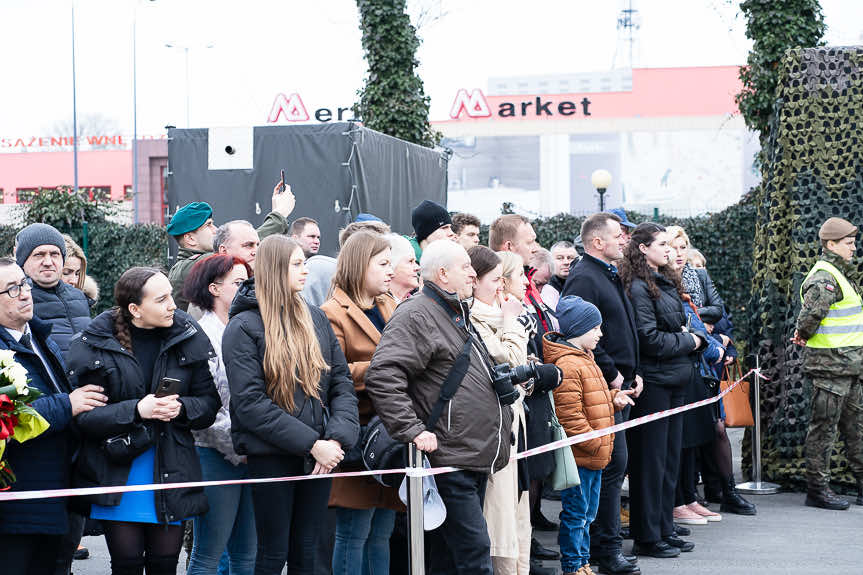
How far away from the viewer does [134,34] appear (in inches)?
1613

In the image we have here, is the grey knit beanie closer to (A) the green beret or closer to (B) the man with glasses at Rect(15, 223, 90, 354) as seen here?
(B) the man with glasses at Rect(15, 223, 90, 354)

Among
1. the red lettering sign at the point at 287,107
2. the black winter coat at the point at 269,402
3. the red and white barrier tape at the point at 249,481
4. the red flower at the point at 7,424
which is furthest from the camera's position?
the red lettering sign at the point at 287,107

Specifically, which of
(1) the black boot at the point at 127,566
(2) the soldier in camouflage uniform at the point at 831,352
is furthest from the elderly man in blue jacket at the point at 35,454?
(2) the soldier in camouflage uniform at the point at 831,352

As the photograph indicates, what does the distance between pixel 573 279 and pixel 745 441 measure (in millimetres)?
4027

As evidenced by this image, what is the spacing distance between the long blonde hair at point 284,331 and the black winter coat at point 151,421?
31cm

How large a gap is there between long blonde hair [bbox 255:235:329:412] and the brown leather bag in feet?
16.8

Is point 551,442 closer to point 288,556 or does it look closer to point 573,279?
point 573,279

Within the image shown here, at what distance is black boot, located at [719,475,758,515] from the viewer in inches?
337

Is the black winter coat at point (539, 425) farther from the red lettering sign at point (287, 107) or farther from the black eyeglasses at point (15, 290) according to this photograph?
the red lettering sign at point (287, 107)

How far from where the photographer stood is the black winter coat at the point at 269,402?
4.59 m

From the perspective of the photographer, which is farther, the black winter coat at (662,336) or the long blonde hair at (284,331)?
the black winter coat at (662,336)

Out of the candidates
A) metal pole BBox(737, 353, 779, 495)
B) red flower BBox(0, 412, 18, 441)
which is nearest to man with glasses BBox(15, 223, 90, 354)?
red flower BBox(0, 412, 18, 441)

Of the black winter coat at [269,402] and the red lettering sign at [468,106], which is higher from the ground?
the red lettering sign at [468,106]

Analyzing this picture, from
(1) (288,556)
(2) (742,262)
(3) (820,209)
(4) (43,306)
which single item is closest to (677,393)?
(3) (820,209)
